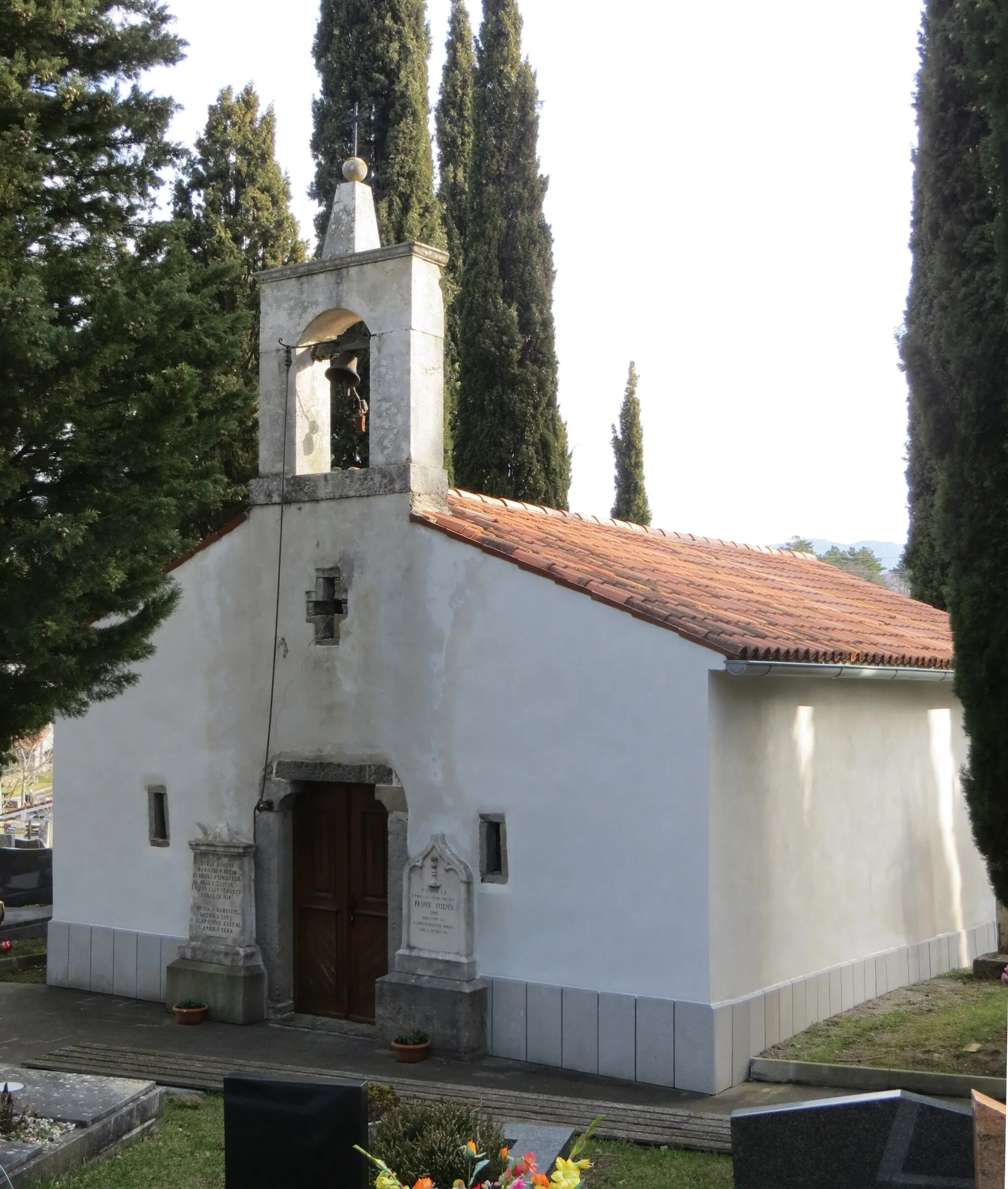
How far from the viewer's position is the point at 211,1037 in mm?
11188

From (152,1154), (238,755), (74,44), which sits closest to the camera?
(152,1154)

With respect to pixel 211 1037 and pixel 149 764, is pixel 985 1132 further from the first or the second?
pixel 149 764

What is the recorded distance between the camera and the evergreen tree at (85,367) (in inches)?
332

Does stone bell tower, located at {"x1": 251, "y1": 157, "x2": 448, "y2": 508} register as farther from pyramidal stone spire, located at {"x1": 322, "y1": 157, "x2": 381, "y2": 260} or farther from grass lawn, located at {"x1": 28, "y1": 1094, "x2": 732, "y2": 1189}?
grass lawn, located at {"x1": 28, "y1": 1094, "x2": 732, "y2": 1189}

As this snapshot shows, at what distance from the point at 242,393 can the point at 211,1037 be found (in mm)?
5432

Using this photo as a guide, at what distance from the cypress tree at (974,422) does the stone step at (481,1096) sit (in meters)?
3.05

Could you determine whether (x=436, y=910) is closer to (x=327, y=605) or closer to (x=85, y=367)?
(x=327, y=605)

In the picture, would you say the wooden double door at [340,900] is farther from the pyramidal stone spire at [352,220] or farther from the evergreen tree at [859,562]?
the evergreen tree at [859,562]

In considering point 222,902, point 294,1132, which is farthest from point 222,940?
point 294,1132

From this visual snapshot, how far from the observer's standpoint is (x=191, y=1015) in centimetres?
1159

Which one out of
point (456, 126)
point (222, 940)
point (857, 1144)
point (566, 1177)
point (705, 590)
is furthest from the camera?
point (456, 126)

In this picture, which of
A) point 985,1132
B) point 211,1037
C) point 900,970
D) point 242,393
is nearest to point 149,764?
point 211,1037

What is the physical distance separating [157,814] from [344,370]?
4685 millimetres

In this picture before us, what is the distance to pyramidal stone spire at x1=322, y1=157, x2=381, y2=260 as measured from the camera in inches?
472
